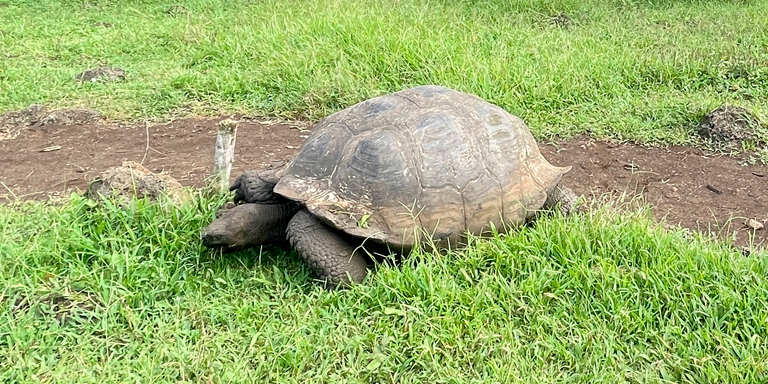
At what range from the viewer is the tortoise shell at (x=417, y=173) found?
305 centimetres

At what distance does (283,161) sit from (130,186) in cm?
129

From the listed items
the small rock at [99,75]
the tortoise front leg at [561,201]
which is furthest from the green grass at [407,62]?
the tortoise front leg at [561,201]

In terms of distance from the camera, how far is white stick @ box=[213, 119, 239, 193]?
345 centimetres

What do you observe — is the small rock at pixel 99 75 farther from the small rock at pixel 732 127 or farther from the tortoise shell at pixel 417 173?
the small rock at pixel 732 127

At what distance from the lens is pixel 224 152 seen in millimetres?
3506

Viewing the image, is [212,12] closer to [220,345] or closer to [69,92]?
[69,92]

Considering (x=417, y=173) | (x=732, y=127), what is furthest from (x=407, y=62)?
(x=417, y=173)

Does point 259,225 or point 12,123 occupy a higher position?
point 259,225

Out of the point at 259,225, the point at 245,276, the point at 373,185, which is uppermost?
the point at 373,185

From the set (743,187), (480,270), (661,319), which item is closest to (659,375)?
(661,319)

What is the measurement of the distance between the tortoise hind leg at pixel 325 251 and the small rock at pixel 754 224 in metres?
2.31

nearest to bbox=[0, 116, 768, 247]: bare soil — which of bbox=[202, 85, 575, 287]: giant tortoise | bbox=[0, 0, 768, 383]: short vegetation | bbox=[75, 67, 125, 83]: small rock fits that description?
bbox=[0, 0, 768, 383]: short vegetation

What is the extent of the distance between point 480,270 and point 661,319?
80 centimetres

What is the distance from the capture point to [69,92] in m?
5.81
